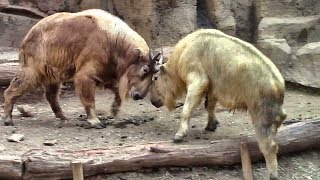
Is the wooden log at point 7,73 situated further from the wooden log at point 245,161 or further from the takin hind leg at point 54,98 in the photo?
the wooden log at point 245,161

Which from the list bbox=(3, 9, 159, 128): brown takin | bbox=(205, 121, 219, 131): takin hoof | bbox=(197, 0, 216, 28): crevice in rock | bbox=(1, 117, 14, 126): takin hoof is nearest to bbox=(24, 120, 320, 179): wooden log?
bbox=(205, 121, 219, 131): takin hoof

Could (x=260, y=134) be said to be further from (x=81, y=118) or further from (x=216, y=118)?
(x=81, y=118)

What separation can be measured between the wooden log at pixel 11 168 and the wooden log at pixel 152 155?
7cm

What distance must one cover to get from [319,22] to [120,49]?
3616mm

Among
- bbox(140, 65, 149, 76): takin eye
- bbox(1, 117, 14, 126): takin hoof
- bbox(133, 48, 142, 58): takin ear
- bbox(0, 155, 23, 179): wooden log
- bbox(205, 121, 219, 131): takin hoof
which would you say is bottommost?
bbox(1, 117, 14, 126): takin hoof

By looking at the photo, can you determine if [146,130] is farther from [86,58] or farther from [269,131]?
[269,131]

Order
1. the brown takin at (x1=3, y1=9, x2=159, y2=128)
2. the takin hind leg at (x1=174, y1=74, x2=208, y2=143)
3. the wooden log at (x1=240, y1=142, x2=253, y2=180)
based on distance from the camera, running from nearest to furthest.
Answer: the wooden log at (x1=240, y1=142, x2=253, y2=180)
the takin hind leg at (x1=174, y1=74, x2=208, y2=143)
the brown takin at (x1=3, y1=9, x2=159, y2=128)

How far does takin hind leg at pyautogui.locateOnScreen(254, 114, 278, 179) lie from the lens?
20.6 feet

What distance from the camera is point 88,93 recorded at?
7.63 meters

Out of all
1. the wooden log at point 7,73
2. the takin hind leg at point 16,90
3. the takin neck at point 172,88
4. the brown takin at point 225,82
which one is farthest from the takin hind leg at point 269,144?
the wooden log at point 7,73

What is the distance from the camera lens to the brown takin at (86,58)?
761cm

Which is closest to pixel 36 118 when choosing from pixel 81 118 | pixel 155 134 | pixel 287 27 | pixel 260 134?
pixel 81 118

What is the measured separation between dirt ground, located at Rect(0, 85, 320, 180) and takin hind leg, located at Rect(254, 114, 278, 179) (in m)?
0.31

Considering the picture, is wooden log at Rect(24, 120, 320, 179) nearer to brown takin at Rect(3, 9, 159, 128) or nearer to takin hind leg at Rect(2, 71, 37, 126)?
brown takin at Rect(3, 9, 159, 128)
